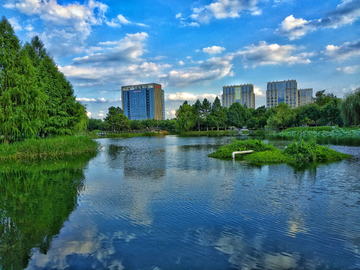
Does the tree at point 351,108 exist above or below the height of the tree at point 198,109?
below

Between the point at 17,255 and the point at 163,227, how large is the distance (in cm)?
299

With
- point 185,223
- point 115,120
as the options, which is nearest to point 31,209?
point 185,223

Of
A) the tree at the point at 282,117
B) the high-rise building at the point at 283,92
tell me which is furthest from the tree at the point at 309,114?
the high-rise building at the point at 283,92

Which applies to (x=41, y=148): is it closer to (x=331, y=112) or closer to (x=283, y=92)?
(x=331, y=112)

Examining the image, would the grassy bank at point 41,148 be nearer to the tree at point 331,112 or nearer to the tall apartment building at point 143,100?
the tree at point 331,112

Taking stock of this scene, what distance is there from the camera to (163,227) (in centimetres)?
593

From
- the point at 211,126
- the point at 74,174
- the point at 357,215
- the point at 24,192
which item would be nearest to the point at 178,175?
the point at 74,174

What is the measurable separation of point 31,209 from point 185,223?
480cm

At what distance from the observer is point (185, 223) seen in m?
6.16

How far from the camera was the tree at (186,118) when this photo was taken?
256 feet

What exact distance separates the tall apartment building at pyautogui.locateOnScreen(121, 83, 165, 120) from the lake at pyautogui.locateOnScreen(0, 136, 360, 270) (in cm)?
17463

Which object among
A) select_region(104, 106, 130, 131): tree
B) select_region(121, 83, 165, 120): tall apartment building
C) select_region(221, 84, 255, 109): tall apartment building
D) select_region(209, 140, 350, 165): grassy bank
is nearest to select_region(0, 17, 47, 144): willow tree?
select_region(209, 140, 350, 165): grassy bank

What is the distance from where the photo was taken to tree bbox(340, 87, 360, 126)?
4006 cm

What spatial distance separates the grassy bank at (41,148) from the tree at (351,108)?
41600 millimetres
